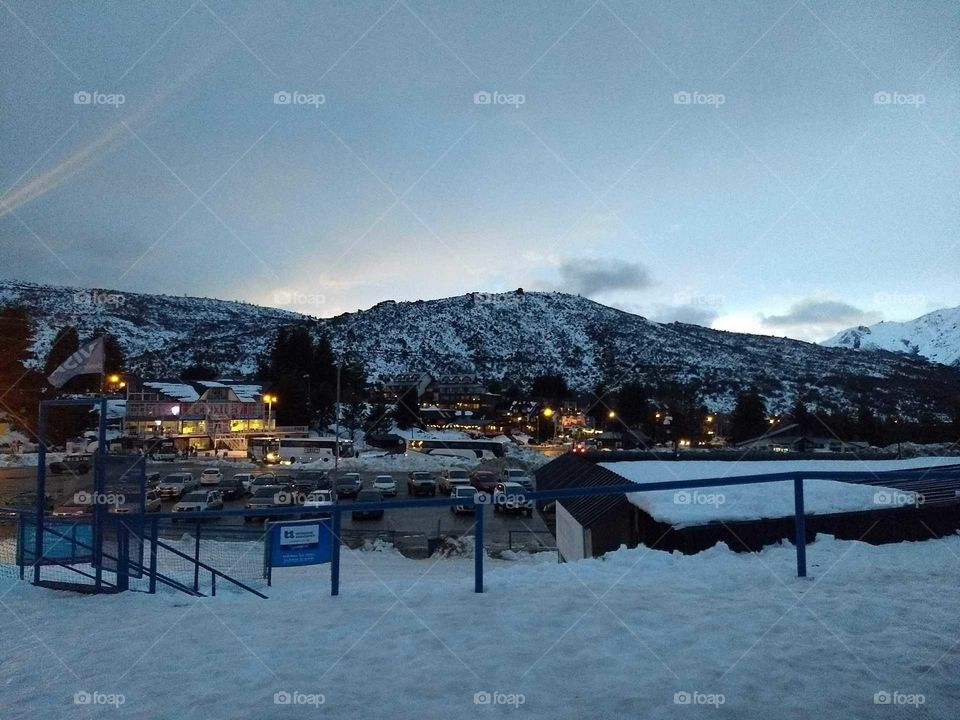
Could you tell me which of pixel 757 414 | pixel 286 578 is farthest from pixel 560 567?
pixel 757 414

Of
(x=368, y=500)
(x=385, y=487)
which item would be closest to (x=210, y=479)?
(x=385, y=487)

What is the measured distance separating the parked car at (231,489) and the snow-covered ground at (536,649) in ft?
102

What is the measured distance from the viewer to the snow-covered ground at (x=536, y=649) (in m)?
4.08

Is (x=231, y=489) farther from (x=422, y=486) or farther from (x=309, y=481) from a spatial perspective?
(x=422, y=486)

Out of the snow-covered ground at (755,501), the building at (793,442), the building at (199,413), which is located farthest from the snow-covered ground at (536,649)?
the building at (199,413)

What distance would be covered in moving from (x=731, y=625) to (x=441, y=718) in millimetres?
2829

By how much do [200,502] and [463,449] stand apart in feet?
116

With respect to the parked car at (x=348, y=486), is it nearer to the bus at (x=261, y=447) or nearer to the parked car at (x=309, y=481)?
the parked car at (x=309, y=481)

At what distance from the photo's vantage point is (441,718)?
3885 millimetres

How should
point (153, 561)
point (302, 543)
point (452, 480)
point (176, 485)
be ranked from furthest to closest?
1. point (452, 480)
2. point (176, 485)
3. point (153, 561)
4. point (302, 543)

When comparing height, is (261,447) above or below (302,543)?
below

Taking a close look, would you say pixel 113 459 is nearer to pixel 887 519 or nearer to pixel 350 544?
pixel 887 519

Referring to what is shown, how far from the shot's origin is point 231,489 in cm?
3731

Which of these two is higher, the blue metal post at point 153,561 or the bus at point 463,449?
the blue metal post at point 153,561
